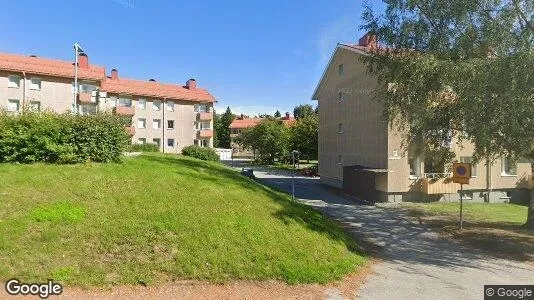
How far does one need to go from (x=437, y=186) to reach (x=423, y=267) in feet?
46.2

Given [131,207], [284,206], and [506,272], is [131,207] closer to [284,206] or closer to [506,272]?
[284,206]

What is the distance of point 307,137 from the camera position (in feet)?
175

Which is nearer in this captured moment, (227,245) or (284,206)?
(227,245)

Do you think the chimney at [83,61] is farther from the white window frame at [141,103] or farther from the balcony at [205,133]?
→ the balcony at [205,133]

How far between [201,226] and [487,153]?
39.5 feet

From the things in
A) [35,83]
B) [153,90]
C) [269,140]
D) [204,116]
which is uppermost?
[153,90]

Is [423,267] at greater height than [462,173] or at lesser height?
lesser

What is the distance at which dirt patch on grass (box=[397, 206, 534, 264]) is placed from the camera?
39.6 ft

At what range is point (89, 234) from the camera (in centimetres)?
805

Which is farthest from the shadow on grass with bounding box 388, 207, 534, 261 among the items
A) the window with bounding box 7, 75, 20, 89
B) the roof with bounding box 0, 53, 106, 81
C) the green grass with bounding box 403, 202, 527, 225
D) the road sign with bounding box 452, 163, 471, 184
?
the window with bounding box 7, 75, 20, 89

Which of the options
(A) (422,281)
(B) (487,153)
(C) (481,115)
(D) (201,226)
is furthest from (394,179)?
(D) (201,226)

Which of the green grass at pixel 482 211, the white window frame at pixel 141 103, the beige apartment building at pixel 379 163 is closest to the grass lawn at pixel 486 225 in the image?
the green grass at pixel 482 211

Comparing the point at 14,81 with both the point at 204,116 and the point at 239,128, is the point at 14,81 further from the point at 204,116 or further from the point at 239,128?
the point at 239,128

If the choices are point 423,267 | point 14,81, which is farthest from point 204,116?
point 423,267
